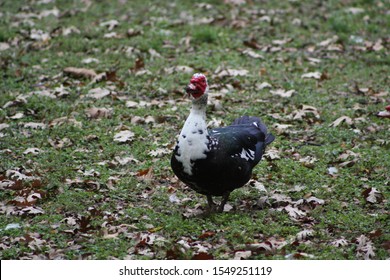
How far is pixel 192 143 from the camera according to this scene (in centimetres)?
584

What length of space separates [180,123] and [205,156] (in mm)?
2889

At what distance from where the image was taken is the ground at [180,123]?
18.9 ft

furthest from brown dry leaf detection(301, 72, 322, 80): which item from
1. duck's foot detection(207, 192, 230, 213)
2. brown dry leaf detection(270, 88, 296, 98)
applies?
duck's foot detection(207, 192, 230, 213)

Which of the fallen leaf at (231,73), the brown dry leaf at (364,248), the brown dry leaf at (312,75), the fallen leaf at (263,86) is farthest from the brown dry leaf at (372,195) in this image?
the fallen leaf at (231,73)

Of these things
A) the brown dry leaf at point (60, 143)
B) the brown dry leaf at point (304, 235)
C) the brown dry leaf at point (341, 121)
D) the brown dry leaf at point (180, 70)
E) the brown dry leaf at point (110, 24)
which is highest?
the brown dry leaf at point (304, 235)

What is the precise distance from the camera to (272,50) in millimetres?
11414

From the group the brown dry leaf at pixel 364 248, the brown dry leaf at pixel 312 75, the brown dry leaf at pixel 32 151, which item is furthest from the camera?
the brown dry leaf at pixel 312 75

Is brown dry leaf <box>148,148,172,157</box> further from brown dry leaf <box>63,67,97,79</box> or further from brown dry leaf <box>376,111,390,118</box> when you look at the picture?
brown dry leaf <box>376,111,390,118</box>

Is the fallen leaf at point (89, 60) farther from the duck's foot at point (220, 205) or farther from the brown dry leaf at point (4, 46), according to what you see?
the duck's foot at point (220, 205)

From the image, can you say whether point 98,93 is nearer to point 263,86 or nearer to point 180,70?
point 180,70

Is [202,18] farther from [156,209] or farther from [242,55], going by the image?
[156,209]

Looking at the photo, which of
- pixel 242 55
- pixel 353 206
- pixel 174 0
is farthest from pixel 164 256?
pixel 174 0

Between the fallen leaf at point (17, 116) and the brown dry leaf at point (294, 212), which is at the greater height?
the brown dry leaf at point (294, 212)

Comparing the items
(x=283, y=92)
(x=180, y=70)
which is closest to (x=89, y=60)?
(x=180, y=70)
